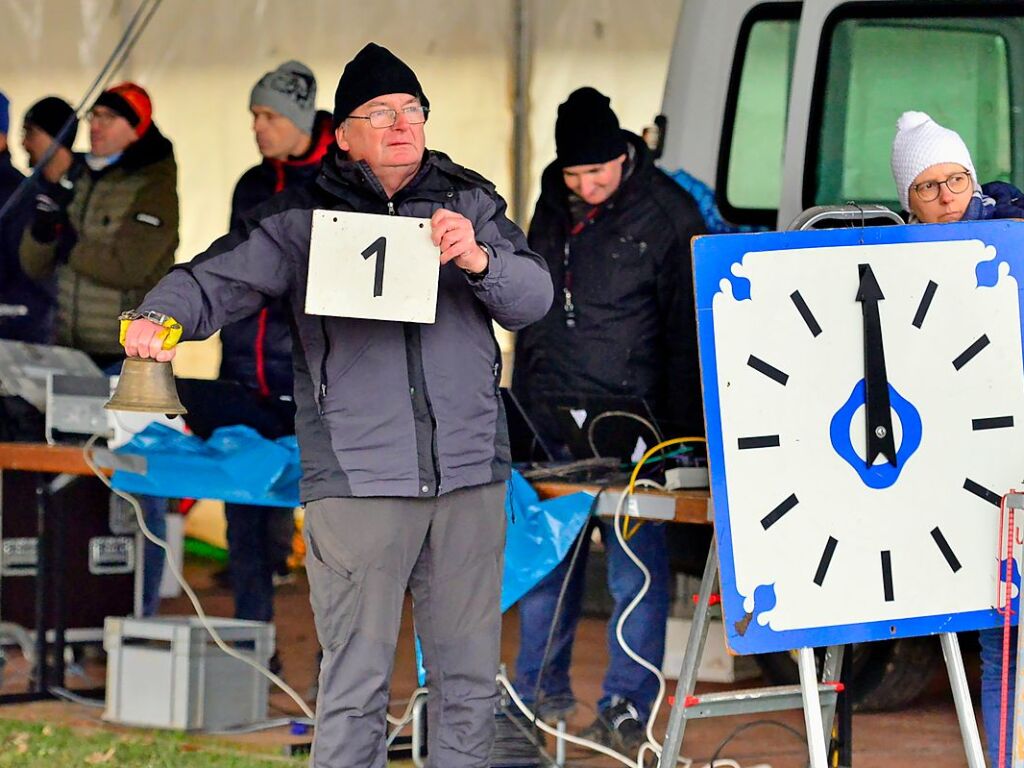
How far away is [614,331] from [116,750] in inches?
73.3

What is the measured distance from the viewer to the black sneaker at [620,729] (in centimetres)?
502

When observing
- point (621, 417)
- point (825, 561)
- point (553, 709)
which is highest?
point (621, 417)

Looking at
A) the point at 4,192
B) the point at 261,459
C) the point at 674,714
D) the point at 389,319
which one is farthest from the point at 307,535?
the point at 4,192

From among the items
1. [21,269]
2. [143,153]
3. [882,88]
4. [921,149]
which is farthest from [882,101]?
[21,269]

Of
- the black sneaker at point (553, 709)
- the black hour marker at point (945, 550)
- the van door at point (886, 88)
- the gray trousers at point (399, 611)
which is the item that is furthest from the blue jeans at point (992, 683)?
the van door at point (886, 88)

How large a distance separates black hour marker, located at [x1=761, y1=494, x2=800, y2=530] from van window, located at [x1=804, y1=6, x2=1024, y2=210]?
6.36 ft

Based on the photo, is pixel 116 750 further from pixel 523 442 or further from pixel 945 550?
pixel 945 550

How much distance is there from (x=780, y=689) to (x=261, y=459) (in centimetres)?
179

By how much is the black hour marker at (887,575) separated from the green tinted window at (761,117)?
8.01 ft

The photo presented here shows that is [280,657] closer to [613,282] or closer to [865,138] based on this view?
[613,282]

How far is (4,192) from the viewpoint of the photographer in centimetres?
688

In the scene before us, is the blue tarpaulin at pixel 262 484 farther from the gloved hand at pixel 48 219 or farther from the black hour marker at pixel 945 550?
the gloved hand at pixel 48 219

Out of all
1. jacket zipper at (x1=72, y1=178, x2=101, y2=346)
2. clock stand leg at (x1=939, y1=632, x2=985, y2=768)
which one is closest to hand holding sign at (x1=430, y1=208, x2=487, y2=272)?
clock stand leg at (x1=939, y1=632, x2=985, y2=768)

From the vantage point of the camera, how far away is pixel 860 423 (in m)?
3.97
